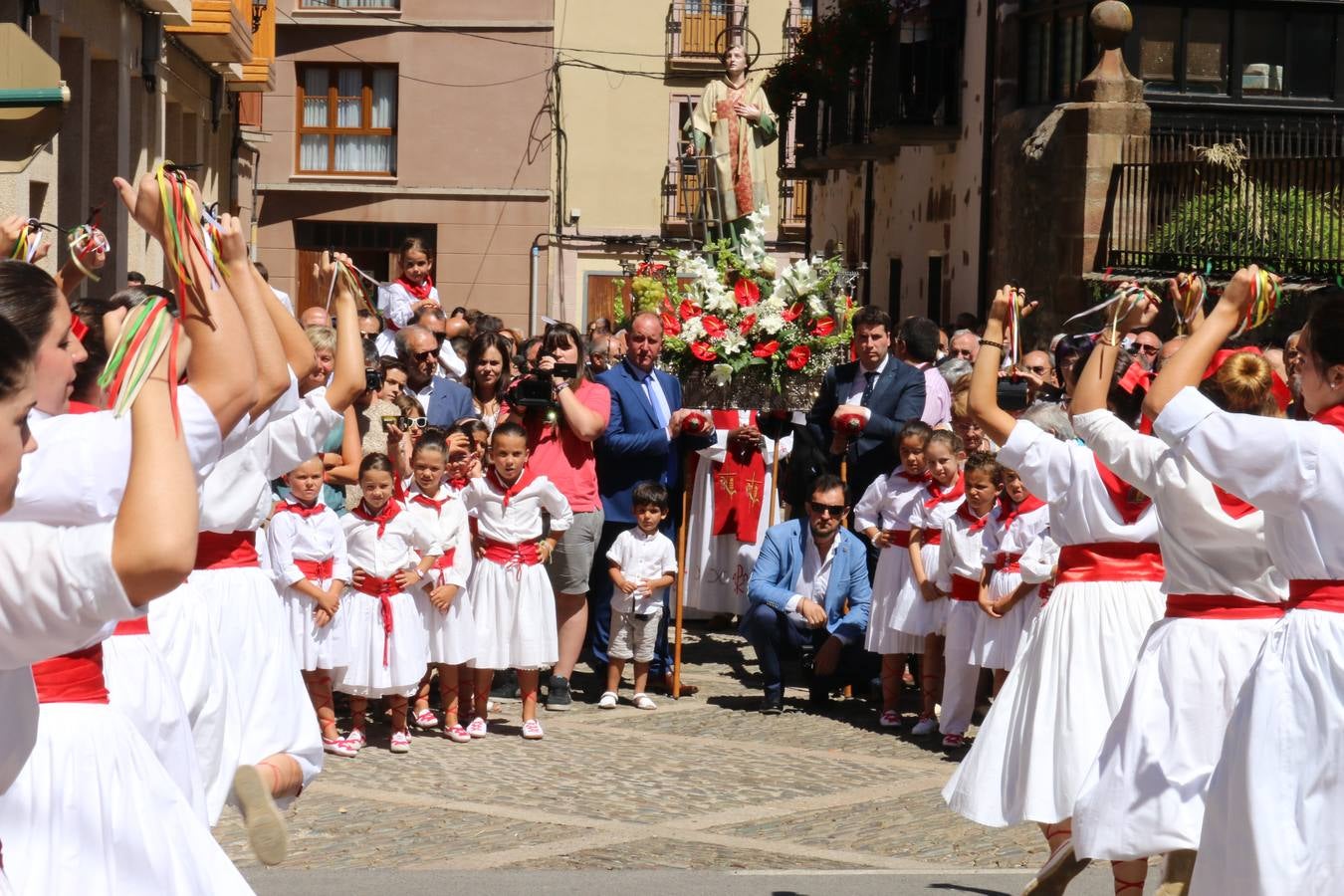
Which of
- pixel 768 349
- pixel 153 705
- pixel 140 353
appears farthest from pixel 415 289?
pixel 140 353

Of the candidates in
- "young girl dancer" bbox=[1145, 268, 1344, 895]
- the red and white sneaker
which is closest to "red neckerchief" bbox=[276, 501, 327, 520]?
the red and white sneaker

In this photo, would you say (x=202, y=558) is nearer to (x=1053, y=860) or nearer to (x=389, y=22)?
(x=1053, y=860)

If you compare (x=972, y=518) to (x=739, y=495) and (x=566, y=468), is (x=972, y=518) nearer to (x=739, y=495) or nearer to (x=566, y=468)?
(x=739, y=495)

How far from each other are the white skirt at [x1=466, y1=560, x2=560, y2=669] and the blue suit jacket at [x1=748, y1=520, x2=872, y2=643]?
141cm

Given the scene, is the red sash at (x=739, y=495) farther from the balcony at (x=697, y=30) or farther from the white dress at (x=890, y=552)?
the balcony at (x=697, y=30)

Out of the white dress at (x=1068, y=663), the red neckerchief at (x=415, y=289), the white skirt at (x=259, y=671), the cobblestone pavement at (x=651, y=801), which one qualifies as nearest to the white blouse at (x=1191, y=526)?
the white dress at (x=1068, y=663)

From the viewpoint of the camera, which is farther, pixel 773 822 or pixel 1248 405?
pixel 773 822

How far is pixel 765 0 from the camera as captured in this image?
133 ft

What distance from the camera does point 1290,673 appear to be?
4.88 m

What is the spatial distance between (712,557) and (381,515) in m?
2.97

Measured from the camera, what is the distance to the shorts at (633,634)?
1104 centimetres

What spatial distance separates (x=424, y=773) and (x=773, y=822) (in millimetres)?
1810

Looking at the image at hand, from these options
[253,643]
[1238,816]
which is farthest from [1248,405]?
[253,643]

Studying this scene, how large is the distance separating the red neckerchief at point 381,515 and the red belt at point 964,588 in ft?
9.94
